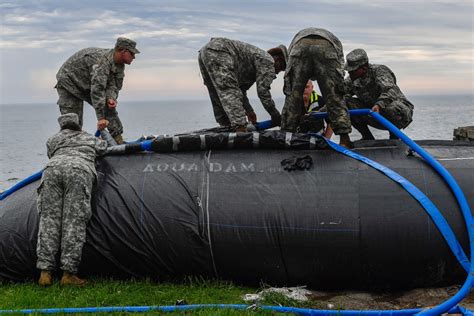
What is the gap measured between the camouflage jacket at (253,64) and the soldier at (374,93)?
111 centimetres

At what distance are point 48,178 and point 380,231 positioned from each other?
3.52 meters

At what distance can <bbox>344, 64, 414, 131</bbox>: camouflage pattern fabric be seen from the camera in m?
9.05

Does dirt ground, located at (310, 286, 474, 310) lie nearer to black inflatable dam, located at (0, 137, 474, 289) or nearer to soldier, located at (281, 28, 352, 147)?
black inflatable dam, located at (0, 137, 474, 289)

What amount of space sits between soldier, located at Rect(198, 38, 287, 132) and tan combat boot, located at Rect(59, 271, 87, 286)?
2.73m

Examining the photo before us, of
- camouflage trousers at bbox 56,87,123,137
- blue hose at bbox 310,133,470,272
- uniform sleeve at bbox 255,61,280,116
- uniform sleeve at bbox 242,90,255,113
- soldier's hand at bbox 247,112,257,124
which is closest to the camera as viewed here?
blue hose at bbox 310,133,470,272

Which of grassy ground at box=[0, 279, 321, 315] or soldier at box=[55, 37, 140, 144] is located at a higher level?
soldier at box=[55, 37, 140, 144]

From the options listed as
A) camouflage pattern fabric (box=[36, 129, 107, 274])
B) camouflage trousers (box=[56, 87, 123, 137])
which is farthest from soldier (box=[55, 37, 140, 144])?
camouflage pattern fabric (box=[36, 129, 107, 274])

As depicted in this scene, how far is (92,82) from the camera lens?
32.8 feet

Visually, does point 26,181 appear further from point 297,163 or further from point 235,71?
point 297,163

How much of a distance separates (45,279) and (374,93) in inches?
196

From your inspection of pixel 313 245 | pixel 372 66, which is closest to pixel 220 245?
pixel 313 245

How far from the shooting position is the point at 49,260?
7.20m

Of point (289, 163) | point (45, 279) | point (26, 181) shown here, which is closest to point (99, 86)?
point (26, 181)

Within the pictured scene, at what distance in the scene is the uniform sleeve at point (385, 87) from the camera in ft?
29.7
